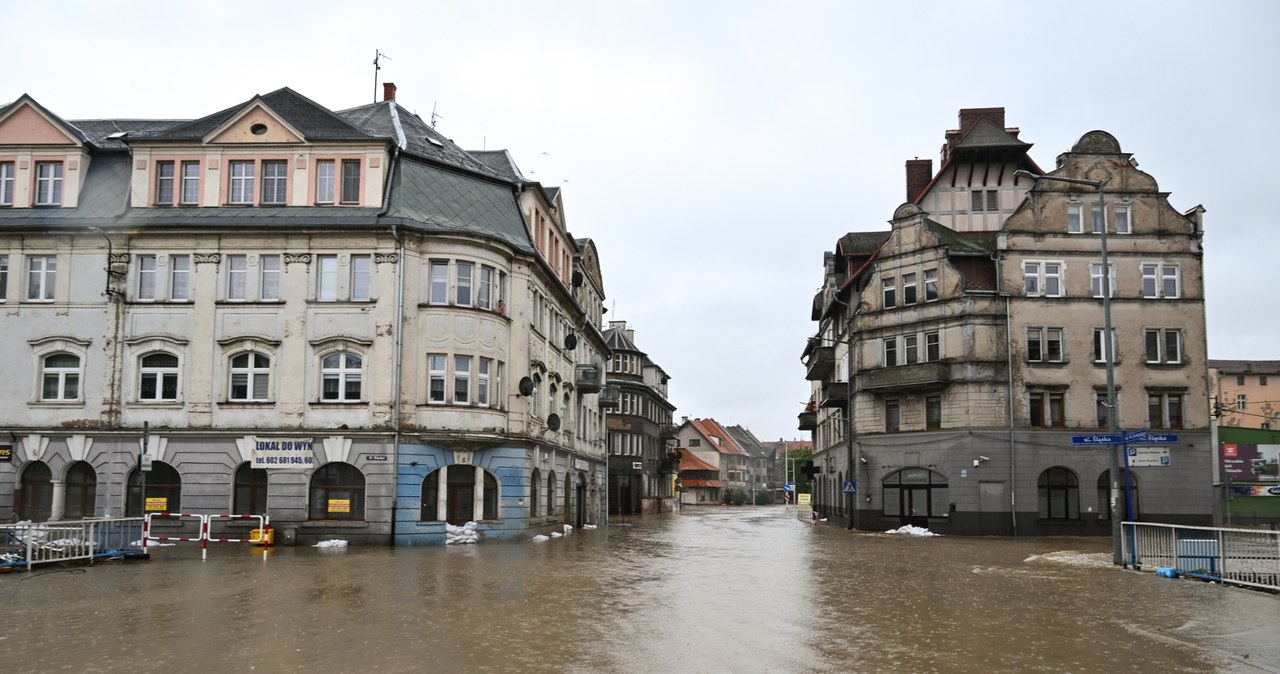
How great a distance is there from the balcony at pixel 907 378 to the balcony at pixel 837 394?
489 cm

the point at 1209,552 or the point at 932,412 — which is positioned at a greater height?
the point at 932,412

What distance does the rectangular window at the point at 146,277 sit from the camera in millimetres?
33219

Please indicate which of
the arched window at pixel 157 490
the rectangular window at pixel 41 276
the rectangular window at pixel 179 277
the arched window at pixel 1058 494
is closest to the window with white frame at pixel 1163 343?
the arched window at pixel 1058 494

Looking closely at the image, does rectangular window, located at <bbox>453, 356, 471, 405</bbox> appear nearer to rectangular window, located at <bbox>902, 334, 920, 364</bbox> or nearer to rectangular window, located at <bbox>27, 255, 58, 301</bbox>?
rectangular window, located at <bbox>27, 255, 58, 301</bbox>

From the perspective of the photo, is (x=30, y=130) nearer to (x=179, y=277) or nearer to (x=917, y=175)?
(x=179, y=277)

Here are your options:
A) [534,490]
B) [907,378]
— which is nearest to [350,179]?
[534,490]

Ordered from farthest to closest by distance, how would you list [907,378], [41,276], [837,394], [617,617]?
1. [837,394]
2. [907,378]
3. [41,276]
4. [617,617]

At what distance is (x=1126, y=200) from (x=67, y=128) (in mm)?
40848

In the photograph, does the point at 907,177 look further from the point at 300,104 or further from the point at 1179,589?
the point at 1179,589

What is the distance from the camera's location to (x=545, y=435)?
132ft

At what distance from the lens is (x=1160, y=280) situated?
44750 mm

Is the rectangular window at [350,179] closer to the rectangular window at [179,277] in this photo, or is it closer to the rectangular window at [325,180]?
the rectangular window at [325,180]

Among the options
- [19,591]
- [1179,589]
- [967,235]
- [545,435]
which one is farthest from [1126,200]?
[19,591]

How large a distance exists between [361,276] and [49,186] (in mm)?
11041
